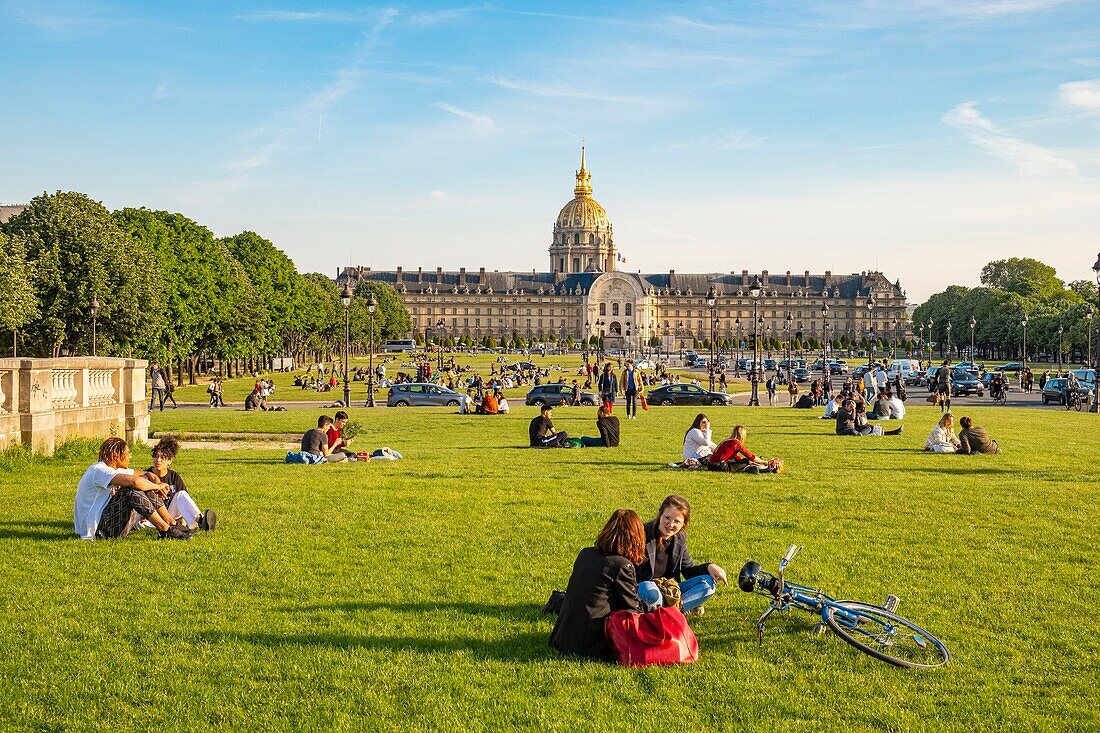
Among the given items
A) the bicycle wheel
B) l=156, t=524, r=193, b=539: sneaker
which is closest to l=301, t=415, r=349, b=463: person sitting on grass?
l=156, t=524, r=193, b=539: sneaker

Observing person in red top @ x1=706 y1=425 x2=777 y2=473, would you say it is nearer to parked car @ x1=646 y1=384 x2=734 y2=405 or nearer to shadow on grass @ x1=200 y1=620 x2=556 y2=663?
shadow on grass @ x1=200 y1=620 x2=556 y2=663

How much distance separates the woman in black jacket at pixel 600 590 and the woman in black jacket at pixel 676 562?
24.6 inches

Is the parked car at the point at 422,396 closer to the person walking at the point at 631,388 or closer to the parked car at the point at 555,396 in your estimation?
the parked car at the point at 555,396

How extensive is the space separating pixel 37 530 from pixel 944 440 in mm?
16320

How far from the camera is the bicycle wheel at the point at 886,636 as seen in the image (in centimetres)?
739

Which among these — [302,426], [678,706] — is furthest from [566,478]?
[302,426]

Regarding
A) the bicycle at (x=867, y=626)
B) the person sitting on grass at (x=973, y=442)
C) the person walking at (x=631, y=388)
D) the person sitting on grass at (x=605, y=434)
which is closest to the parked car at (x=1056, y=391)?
the person walking at (x=631, y=388)

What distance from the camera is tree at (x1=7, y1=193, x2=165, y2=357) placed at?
44781 mm

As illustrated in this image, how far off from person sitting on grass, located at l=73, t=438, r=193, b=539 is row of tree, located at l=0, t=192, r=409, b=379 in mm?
29546

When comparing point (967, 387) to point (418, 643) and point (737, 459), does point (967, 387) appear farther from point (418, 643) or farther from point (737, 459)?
point (418, 643)

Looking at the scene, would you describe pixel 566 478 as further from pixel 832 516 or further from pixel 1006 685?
pixel 1006 685

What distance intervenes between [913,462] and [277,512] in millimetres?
11716

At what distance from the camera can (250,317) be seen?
65.6 m

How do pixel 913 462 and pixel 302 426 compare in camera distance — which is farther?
pixel 302 426
